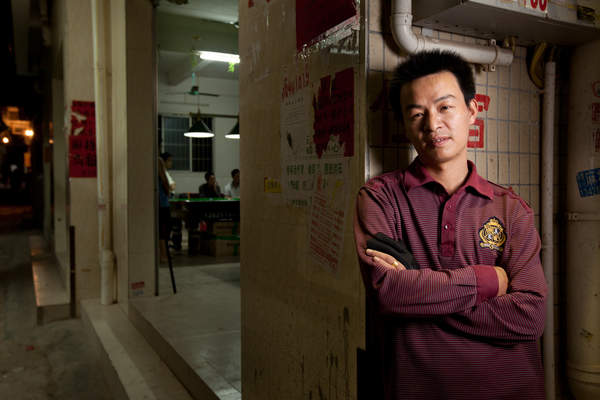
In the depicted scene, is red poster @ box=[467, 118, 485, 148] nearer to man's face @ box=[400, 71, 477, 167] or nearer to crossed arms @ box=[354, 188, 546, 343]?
man's face @ box=[400, 71, 477, 167]

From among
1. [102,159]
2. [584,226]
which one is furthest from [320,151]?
[102,159]

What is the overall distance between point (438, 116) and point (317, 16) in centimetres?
77

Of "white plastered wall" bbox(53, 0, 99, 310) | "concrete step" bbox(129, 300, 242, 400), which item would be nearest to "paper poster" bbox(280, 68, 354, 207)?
"concrete step" bbox(129, 300, 242, 400)

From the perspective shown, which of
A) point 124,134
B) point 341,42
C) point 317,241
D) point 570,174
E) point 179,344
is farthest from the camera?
point 124,134

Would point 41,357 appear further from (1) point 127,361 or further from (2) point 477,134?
(2) point 477,134

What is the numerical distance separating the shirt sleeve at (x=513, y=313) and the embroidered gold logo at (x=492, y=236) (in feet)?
0.18

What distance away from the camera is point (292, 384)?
210 centimetres

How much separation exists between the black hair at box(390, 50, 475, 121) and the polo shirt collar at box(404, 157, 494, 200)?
23 centimetres

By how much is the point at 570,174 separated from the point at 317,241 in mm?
1129

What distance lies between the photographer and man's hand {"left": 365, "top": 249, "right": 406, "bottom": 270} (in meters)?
1.26

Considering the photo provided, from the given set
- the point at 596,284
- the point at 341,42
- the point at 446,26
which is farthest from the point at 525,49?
the point at 596,284

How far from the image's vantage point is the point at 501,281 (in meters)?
1.26

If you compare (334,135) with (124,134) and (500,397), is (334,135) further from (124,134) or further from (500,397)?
(124,134)

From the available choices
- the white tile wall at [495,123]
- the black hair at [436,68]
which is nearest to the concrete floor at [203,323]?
the white tile wall at [495,123]
